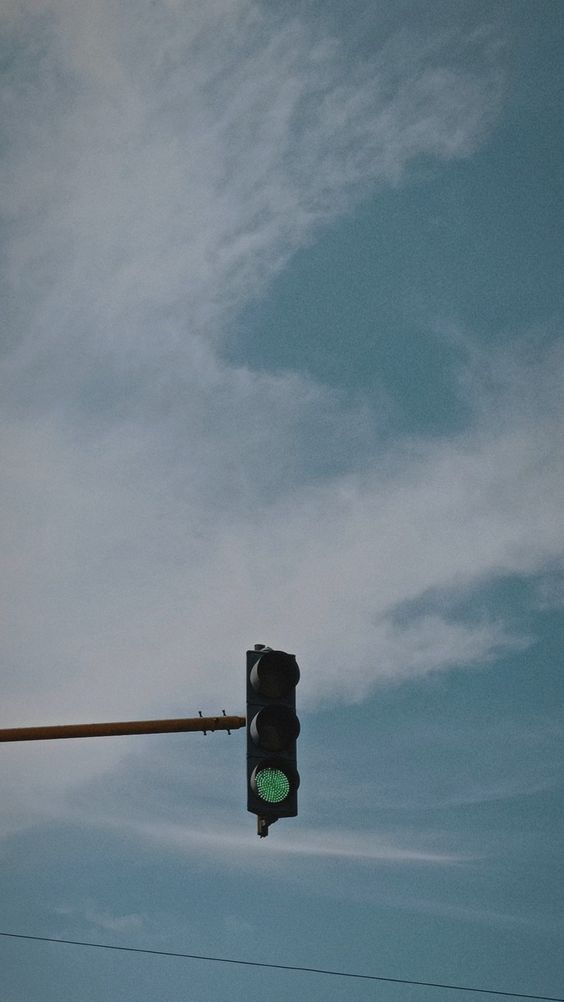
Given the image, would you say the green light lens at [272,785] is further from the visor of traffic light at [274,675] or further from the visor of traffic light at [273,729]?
the visor of traffic light at [274,675]

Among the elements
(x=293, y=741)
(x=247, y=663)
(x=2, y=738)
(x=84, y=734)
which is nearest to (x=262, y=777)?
(x=293, y=741)

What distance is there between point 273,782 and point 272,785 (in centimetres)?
2

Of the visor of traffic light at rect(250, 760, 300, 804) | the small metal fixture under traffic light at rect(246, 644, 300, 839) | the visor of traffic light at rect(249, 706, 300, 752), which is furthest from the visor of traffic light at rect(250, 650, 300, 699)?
the visor of traffic light at rect(250, 760, 300, 804)

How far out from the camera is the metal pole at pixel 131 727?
6.45m

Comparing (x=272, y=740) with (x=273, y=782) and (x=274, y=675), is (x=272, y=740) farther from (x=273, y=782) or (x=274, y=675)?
(x=274, y=675)

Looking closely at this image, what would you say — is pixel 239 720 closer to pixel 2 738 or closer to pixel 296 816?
pixel 296 816

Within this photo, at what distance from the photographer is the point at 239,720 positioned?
21.1 feet

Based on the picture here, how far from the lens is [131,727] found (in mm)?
6480

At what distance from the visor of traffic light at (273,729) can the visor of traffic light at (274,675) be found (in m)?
0.12

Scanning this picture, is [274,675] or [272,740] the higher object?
[274,675]

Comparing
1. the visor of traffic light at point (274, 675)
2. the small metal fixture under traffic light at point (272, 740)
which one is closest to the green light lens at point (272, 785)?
the small metal fixture under traffic light at point (272, 740)

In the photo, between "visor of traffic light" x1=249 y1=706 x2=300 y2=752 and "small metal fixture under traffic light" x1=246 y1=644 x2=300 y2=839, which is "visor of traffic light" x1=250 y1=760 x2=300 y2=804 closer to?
"small metal fixture under traffic light" x1=246 y1=644 x2=300 y2=839

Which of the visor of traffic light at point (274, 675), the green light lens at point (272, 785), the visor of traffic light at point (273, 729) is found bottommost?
the green light lens at point (272, 785)

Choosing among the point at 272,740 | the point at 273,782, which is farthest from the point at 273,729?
the point at 273,782
